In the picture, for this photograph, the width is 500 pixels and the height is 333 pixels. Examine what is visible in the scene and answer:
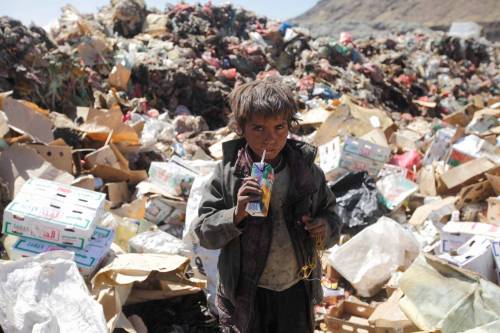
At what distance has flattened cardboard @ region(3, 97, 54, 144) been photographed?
11.1 ft

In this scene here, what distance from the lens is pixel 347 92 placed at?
747 cm

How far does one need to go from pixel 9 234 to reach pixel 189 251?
90cm

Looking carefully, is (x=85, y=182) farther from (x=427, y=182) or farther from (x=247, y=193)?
(x=427, y=182)

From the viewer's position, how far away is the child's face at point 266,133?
1.38m

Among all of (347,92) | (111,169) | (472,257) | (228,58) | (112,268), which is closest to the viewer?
(112,268)

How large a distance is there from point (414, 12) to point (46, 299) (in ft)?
142

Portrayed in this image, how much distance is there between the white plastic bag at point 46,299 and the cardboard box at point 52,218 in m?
0.27

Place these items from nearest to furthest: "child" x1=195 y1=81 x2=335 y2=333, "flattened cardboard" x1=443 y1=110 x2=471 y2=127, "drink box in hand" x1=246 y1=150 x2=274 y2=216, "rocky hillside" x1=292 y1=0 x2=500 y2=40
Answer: "drink box in hand" x1=246 y1=150 x2=274 y2=216 → "child" x1=195 y1=81 x2=335 y2=333 → "flattened cardboard" x1=443 y1=110 x2=471 y2=127 → "rocky hillside" x1=292 y1=0 x2=500 y2=40

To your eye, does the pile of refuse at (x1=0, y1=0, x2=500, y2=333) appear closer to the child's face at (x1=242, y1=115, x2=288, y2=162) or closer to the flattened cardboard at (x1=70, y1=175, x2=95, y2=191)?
the flattened cardboard at (x1=70, y1=175, x2=95, y2=191)

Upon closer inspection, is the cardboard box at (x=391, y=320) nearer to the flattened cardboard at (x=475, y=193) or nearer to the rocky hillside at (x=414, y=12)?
the flattened cardboard at (x=475, y=193)

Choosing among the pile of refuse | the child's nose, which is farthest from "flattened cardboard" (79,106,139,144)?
the child's nose

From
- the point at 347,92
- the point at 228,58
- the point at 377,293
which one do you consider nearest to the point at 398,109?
the point at 347,92

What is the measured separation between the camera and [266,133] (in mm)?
1384

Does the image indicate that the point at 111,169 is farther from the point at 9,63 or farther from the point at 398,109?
the point at 398,109
